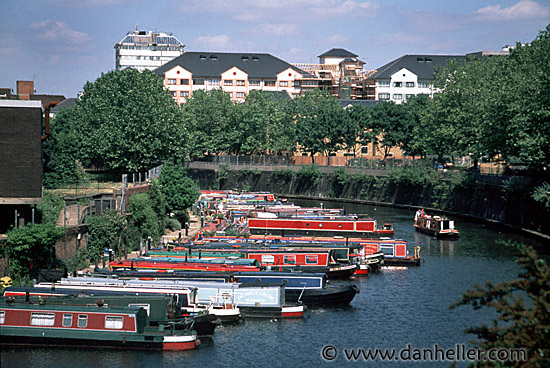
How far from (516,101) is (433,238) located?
59.0ft

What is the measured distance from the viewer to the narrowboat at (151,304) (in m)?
43.2

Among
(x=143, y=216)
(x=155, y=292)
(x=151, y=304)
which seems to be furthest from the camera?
(x=143, y=216)

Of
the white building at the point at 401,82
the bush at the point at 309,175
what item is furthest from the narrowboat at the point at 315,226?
the white building at the point at 401,82

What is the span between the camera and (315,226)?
85.2 metres

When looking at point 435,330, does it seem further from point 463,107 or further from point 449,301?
point 463,107

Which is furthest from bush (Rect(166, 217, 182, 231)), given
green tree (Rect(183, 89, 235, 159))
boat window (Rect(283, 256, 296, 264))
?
green tree (Rect(183, 89, 235, 159))

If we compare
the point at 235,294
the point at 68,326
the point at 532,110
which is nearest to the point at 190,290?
the point at 235,294

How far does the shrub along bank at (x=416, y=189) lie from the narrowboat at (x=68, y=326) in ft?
167

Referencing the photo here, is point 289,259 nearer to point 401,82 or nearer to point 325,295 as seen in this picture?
point 325,295

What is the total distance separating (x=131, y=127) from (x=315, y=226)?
31.6 m

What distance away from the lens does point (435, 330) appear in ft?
154

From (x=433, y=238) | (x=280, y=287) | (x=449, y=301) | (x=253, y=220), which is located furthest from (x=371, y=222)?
(x=280, y=287)

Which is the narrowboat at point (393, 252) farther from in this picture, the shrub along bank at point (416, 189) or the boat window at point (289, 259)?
the shrub along bank at point (416, 189)

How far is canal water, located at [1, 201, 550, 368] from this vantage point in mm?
40438
